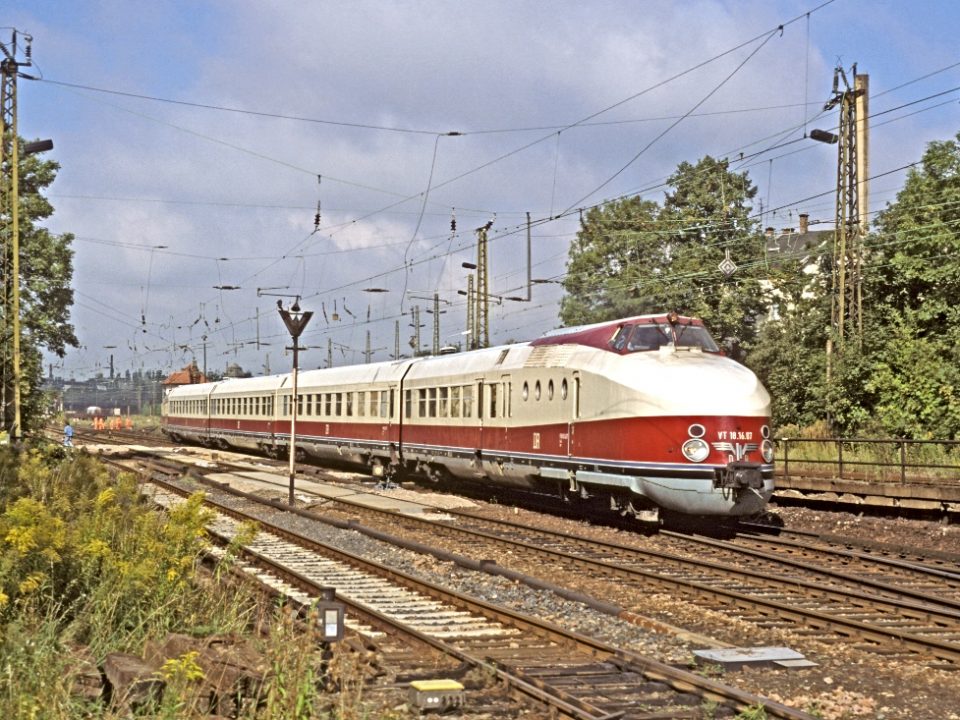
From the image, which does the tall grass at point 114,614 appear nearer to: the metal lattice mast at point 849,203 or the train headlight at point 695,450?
the train headlight at point 695,450

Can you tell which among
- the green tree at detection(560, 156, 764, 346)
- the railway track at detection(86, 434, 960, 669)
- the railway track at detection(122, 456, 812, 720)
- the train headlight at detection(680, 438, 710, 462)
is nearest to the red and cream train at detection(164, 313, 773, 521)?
the train headlight at detection(680, 438, 710, 462)

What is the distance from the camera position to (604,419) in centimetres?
1758

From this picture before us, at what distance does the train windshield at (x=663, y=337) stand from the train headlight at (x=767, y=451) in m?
2.07

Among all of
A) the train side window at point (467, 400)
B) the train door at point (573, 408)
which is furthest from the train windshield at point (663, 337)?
the train side window at point (467, 400)

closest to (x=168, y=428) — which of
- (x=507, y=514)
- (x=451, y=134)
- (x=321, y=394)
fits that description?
(x=321, y=394)

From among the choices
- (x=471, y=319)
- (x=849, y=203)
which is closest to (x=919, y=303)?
(x=849, y=203)

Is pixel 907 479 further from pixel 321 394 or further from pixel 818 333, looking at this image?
pixel 321 394

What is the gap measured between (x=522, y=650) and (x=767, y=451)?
330 inches

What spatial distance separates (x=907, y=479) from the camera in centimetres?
2261

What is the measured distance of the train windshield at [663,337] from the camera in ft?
57.3

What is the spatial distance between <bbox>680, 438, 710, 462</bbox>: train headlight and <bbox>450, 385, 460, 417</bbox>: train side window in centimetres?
955

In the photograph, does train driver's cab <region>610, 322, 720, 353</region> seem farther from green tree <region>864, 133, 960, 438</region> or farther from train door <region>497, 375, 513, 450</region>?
green tree <region>864, 133, 960, 438</region>

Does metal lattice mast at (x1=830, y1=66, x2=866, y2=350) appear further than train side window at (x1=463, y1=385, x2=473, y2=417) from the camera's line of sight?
Yes

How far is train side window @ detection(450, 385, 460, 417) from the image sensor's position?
2500 centimetres
